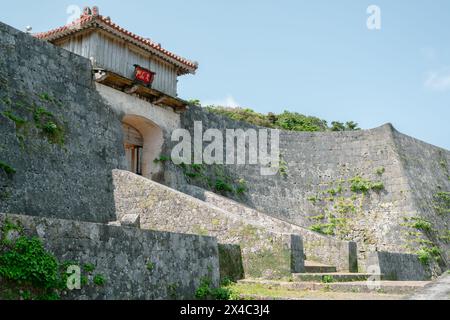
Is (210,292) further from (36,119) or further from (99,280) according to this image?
(36,119)

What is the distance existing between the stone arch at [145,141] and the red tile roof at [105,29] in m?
2.15

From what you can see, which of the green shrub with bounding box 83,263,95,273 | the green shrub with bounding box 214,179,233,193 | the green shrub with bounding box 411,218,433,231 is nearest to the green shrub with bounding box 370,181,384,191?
the green shrub with bounding box 411,218,433,231

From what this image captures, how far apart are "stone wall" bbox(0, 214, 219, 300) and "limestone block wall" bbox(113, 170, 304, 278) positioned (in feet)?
4.80

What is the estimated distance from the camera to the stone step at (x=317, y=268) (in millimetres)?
10453

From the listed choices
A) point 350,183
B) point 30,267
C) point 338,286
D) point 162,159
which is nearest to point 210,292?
point 338,286

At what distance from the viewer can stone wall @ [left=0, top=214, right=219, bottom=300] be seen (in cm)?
562

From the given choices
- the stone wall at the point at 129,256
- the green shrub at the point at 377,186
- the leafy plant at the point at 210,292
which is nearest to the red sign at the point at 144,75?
the stone wall at the point at 129,256

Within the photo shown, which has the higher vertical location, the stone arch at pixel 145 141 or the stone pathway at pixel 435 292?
the stone arch at pixel 145 141

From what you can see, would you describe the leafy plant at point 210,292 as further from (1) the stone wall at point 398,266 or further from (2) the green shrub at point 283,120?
(2) the green shrub at point 283,120

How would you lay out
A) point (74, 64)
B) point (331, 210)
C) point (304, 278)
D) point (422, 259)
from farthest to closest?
1. point (331, 210)
2. point (422, 259)
3. point (74, 64)
4. point (304, 278)
